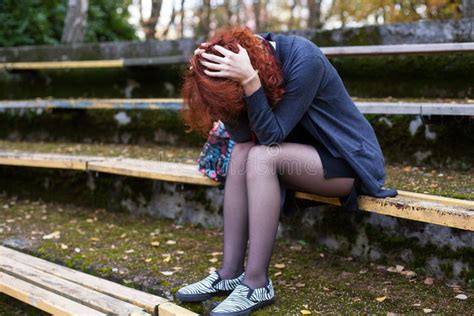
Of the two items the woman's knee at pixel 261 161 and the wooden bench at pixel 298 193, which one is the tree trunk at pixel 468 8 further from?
the woman's knee at pixel 261 161

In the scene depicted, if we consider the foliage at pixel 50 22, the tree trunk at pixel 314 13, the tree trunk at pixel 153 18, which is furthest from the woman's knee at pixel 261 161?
the tree trunk at pixel 153 18

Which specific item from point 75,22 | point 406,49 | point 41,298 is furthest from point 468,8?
point 75,22

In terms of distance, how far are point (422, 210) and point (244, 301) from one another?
720mm

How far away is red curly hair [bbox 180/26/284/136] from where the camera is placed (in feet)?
6.45

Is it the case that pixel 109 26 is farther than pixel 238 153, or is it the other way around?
pixel 109 26

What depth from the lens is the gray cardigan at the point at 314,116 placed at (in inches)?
78.9

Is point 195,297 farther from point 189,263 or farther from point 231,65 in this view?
point 231,65

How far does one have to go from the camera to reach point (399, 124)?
10.4 feet

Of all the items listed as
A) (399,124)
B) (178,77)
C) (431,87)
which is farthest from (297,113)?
(178,77)

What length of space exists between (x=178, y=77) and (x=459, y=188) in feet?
8.95

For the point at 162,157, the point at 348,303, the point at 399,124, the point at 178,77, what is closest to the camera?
the point at 348,303

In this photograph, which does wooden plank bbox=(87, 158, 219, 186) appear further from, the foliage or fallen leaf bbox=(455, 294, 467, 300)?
the foliage

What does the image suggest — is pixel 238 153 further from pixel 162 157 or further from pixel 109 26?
pixel 109 26

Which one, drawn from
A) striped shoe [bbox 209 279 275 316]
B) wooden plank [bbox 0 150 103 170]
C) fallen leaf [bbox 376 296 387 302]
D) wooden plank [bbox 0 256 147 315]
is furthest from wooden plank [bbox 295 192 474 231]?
wooden plank [bbox 0 150 103 170]
